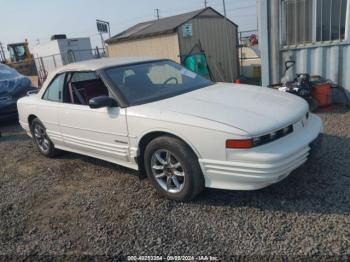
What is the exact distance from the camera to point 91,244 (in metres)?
2.88

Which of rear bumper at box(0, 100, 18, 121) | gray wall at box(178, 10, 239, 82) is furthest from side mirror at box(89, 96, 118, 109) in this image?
gray wall at box(178, 10, 239, 82)

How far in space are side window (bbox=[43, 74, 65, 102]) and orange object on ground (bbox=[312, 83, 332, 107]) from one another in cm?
447

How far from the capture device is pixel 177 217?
3.12 m

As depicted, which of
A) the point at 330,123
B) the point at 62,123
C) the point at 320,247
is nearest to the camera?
the point at 320,247

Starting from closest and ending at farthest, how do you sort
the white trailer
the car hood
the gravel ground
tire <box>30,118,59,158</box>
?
the gravel ground, the car hood, tire <box>30,118,59,158</box>, the white trailer

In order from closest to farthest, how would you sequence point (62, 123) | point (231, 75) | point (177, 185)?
point (177, 185) → point (62, 123) → point (231, 75)

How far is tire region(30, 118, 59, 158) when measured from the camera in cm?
507

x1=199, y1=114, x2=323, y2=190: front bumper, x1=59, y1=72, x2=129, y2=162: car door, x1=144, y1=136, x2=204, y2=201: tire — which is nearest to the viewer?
x1=199, y1=114, x2=323, y2=190: front bumper

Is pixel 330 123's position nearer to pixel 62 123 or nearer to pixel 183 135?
pixel 183 135

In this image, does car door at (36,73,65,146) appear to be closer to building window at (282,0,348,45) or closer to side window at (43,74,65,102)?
side window at (43,74,65,102)

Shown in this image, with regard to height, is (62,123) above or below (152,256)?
above

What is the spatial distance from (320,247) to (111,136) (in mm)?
2366

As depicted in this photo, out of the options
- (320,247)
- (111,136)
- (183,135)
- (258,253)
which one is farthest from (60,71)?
(320,247)

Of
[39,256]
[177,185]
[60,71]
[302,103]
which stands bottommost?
[39,256]
